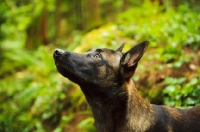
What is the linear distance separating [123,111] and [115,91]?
29cm

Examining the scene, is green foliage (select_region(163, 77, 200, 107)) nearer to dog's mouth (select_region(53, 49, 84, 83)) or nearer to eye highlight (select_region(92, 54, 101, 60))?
eye highlight (select_region(92, 54, 101, 60))

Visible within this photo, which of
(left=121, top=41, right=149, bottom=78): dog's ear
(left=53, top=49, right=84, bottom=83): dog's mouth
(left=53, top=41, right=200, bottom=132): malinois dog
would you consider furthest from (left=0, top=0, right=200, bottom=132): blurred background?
(left=53, top=49, right=84, bottom=83): dog's mouth

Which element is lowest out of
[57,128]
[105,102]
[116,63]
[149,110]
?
[57,128]

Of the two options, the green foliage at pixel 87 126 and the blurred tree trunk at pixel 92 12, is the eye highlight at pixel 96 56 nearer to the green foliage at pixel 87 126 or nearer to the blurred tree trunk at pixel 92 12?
the green foliage at pixel 87 126

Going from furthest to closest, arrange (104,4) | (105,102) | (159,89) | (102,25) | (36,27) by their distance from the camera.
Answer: (104,4) → (36,27) → (102,25) → (159,89) → (105,102)

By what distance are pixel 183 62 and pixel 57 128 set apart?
2.86 meters

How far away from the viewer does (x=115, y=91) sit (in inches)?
166

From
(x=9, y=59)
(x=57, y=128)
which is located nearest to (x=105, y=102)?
(x=57, y=128)

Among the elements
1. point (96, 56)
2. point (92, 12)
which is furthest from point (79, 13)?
point (96, 56)

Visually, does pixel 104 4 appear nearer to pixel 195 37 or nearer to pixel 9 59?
pixel 9 59

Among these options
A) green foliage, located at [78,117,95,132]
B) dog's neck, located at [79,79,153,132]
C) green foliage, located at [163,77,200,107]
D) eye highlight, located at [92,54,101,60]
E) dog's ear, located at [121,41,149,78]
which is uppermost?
eye highlight, located at [92,54,101,60]

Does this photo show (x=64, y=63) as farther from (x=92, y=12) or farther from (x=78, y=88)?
(x=92, y=12)

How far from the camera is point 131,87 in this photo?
14.3 ft

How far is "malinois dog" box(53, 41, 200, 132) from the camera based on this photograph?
4.15 meters
